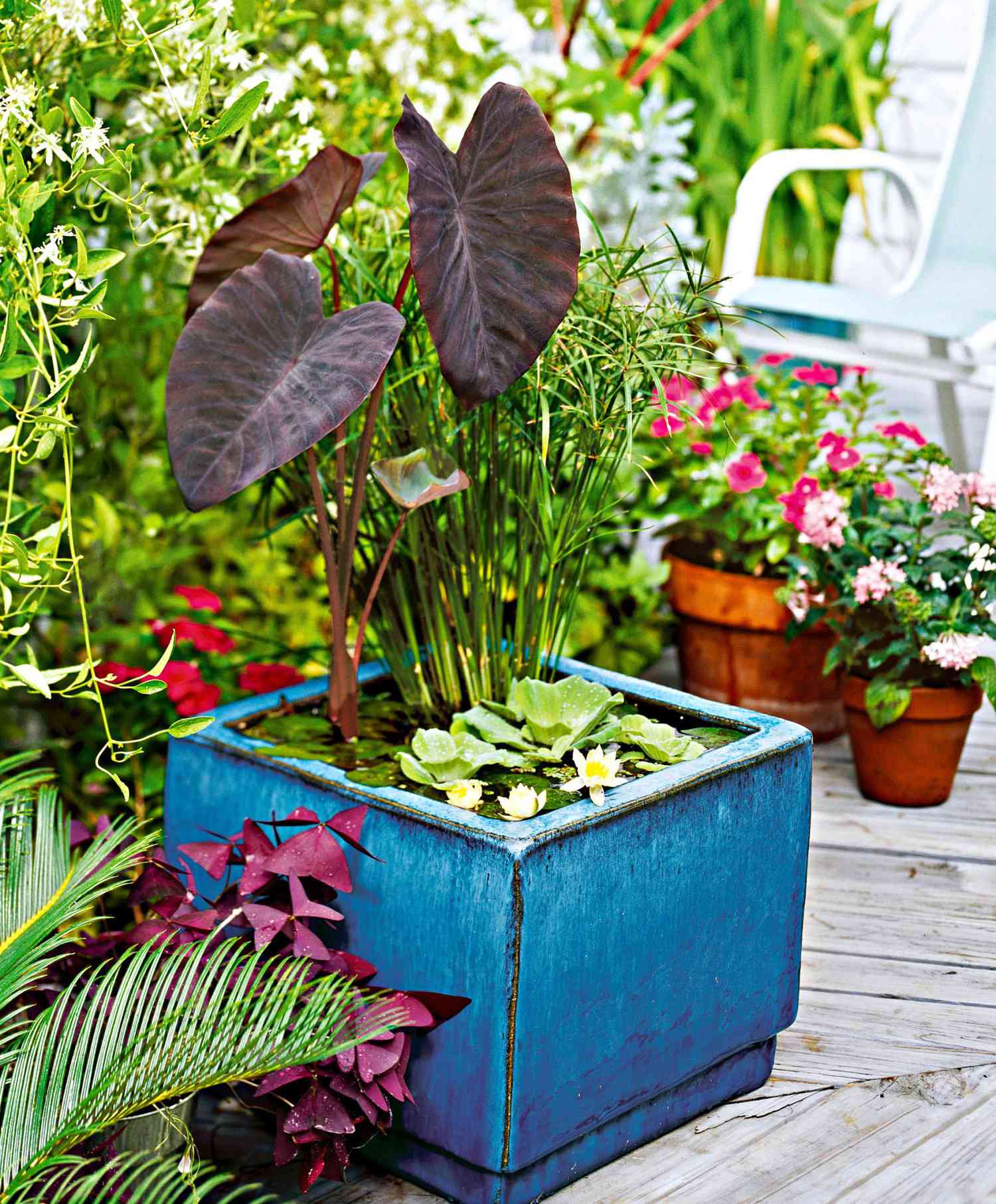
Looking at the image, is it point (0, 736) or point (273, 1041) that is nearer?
point (273, 1041)

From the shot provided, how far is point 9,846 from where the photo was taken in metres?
1.33

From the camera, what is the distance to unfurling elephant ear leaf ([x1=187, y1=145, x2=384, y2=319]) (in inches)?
54.8

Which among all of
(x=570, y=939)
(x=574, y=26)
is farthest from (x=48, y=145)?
(x=574, y=26)

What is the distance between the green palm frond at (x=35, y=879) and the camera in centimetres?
119

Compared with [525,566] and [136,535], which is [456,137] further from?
[525,566]

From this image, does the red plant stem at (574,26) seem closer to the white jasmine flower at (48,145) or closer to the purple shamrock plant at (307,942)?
the white jasmine flower at (48,145)

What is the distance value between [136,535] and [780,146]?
2.94 metres

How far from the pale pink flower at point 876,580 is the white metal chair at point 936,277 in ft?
2.25

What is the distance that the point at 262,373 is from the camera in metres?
1.31

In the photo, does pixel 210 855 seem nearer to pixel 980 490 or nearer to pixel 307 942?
pixel 307 942

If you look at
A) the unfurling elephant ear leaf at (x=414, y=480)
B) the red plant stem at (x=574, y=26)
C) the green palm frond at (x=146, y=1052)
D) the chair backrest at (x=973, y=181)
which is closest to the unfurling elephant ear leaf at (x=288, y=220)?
the unfurling elephant ear leaf at (x=414, y=480)

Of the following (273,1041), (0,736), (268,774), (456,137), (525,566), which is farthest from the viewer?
(456,137)

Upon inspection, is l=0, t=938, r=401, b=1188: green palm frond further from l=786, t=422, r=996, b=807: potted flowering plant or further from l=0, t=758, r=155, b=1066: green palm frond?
l=786, t=422, r=996, b=807: potted flowering plant

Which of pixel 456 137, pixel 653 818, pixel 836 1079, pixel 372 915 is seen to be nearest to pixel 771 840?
pixel 653 818
